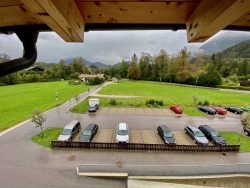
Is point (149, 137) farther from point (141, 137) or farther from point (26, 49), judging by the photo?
point (26, 49)

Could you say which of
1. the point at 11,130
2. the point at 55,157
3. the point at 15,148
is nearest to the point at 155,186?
the point at 55,157

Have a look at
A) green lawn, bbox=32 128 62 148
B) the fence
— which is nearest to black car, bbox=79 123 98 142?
the fence

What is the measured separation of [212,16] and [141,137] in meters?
17.0

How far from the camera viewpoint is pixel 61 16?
5.96 ft

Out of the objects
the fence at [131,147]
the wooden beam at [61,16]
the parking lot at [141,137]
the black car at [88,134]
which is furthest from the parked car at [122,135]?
the wooden beam at [61,16]

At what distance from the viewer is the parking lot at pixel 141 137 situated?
56.5ft

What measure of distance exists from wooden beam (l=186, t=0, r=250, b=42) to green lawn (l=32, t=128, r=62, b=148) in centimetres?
1609

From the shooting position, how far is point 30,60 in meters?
2.74

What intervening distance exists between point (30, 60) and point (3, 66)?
15.2 inches

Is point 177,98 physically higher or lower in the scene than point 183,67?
lower

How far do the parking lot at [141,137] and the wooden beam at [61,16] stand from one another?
50.8 feet

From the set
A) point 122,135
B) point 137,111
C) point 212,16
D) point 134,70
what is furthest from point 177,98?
point 134,70

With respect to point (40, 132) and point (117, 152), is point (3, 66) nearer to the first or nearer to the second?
point (117, 152)

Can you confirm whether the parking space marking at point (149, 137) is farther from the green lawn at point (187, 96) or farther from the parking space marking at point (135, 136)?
the green lawn at point (187, 96)
